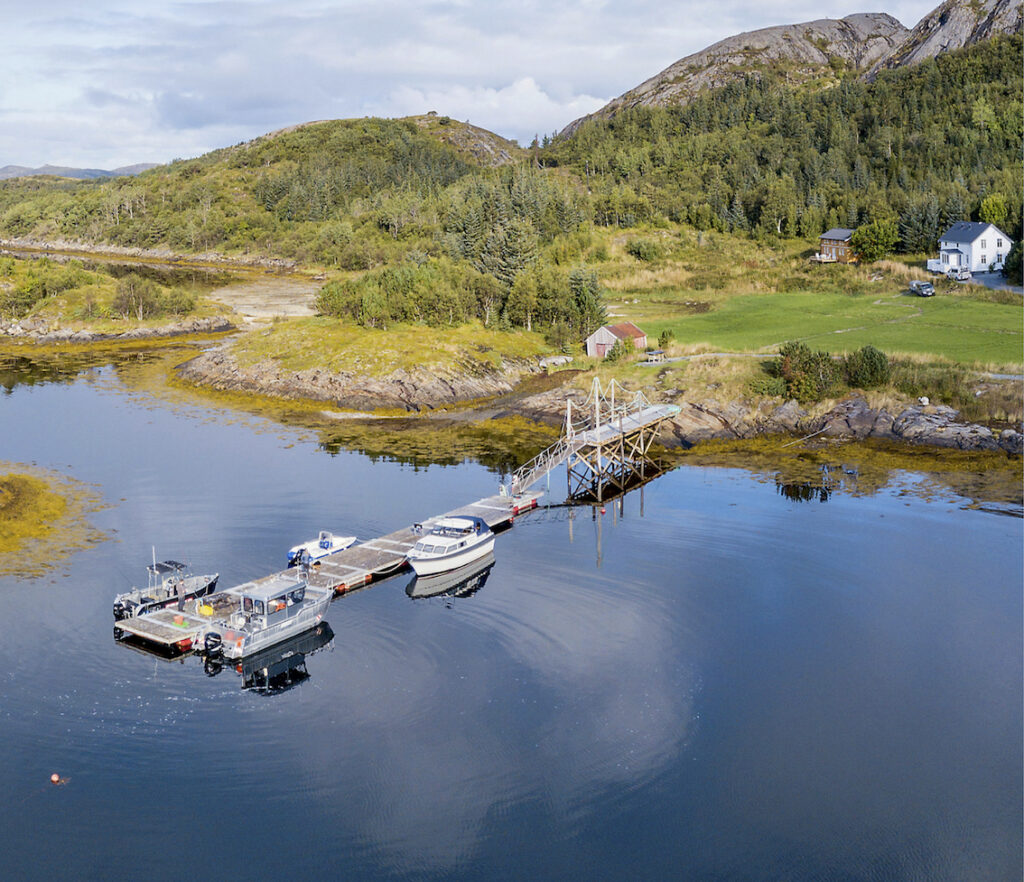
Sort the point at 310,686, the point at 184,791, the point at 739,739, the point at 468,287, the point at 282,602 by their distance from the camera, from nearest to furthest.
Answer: the point at 184,791, the point at 739,739, the point at 310,686, the point at 282,602, the point at 468,287

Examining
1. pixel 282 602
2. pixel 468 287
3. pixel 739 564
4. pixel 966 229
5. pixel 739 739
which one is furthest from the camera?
pixel 966 229

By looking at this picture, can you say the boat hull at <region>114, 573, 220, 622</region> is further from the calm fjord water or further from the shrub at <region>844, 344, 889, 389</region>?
the shrub at <region>844, 344, 889, 389</region>

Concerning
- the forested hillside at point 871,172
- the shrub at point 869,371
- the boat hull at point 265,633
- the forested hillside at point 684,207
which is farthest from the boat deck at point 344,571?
the forested hillside at point 871,172

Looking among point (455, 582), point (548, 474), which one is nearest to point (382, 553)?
point (455, 582)

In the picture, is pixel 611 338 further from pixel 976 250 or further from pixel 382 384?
pixel 976 250

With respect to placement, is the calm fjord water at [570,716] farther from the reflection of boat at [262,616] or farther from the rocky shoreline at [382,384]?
the rocky shoreline at [382,384]

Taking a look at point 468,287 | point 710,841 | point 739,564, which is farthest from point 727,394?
point 710,841

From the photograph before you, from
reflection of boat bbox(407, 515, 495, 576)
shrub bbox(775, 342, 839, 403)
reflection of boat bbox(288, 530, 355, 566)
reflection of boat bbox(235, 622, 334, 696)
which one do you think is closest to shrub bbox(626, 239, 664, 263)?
shrub bbox(775, 342, 839, 403)

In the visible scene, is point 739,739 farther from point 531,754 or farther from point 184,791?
point 184,791
